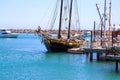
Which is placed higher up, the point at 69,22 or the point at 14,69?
the point at 69,22

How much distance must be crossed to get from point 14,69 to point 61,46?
88.3 feet

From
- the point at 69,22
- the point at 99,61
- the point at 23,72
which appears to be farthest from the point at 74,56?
the point at 23,72

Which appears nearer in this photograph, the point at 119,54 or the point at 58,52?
the point at 119,54

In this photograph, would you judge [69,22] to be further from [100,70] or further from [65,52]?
[100,70]

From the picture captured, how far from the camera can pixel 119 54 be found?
1795 inches

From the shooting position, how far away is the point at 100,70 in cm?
4784

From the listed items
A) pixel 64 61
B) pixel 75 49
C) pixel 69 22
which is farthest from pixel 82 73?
pixel 69 22

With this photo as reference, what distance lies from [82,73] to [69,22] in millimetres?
37743

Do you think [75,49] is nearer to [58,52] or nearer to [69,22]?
[58,52]

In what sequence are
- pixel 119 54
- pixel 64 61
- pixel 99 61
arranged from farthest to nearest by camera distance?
pixel 64 61
pixel 99 61
pixel 119 54

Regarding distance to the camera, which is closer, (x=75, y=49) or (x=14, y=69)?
(x=14, y=69)

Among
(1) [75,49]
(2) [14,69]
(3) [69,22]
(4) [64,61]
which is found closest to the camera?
(2) [14,69]

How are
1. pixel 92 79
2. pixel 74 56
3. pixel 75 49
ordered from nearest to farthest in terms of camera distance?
pixel 92 79 → pixel 74 56 → pixel 75 49

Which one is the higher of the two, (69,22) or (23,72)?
(69,22)
